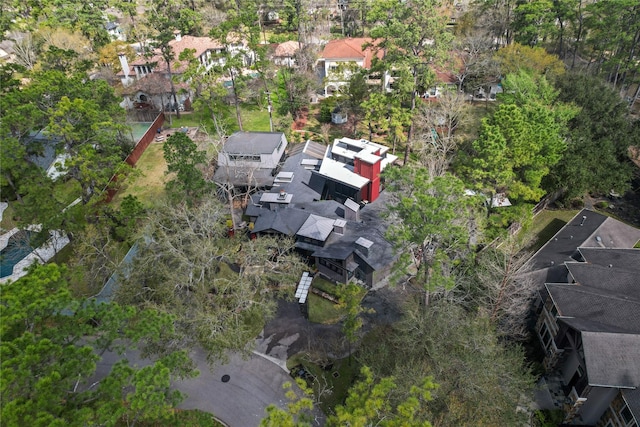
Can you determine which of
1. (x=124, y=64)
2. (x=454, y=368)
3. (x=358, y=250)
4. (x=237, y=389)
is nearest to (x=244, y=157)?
(x=358, y=250)

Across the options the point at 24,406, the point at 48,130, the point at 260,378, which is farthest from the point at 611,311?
the point at 48,130

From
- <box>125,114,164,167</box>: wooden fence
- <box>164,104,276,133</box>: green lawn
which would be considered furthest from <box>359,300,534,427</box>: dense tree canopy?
<box>164,104,276,133</box>: green lawn

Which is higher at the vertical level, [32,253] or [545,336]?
[32,253]

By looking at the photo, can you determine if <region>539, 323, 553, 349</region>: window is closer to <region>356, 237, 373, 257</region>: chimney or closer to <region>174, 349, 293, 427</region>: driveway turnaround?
<region>356, 237, 373, 257</region>: chimney

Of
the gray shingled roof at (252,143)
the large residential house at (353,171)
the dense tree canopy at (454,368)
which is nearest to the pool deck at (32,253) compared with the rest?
the gray shingled roof at (252,143)

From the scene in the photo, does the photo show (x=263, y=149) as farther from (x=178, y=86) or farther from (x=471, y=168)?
(x=178, y=86)

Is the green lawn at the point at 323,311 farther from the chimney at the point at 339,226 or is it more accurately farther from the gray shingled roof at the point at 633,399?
the gray shingled roof at the point at 633,399

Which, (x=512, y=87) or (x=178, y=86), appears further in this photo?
(x=178, y=86)

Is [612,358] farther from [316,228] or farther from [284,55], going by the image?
[284,55]
